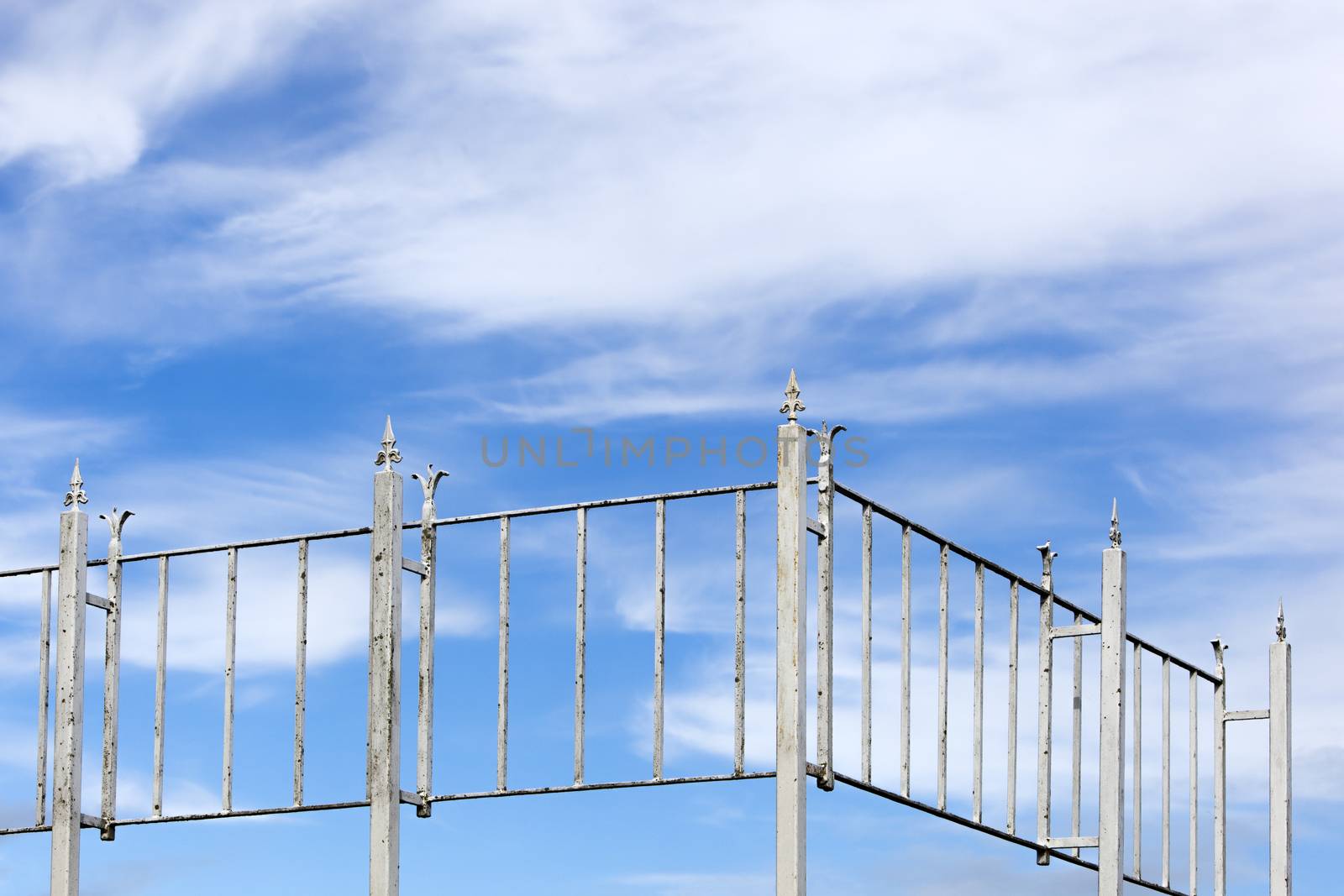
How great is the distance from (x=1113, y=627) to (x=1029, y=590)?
85cm

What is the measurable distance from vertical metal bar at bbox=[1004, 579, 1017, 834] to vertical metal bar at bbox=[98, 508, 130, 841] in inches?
251

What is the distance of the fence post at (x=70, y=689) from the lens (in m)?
14.8

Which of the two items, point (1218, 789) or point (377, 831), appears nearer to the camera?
point (377, 831)

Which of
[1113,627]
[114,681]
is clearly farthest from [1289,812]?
[114,681]

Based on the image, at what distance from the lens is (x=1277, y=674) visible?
1700 cm

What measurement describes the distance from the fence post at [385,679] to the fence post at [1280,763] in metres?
7.63

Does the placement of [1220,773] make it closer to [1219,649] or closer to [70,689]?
[1219,649]

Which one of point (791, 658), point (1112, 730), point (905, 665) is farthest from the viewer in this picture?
point (1112, 730)

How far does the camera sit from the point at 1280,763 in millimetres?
16984

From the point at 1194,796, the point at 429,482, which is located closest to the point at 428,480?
the point at 429,482

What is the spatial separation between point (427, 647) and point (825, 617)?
303 cm

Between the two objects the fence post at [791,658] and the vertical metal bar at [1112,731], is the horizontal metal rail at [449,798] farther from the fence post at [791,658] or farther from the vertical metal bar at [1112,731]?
the vertical metal bar at [1112,731]

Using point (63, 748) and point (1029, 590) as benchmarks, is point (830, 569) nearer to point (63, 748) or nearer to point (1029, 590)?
point (1029, 590)

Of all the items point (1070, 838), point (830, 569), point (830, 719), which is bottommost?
point (1070, 838)
